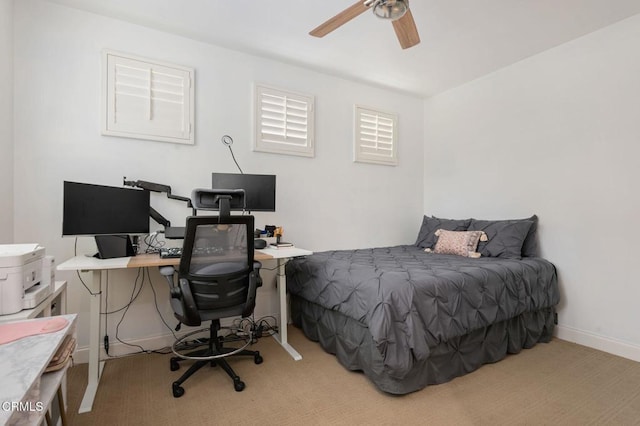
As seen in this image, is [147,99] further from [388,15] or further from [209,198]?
[388,15]

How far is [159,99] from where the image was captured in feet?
8.70

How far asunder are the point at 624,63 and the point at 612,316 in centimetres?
209

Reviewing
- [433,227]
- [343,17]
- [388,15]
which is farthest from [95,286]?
[433,227]

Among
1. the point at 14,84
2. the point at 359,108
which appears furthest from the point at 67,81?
the point at 359,108

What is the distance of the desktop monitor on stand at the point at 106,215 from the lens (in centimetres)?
204

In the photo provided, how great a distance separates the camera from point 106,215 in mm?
2203

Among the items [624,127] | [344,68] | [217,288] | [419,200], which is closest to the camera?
[217,288]

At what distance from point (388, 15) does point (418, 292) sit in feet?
5.57

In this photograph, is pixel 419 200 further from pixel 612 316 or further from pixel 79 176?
pixel 79 176

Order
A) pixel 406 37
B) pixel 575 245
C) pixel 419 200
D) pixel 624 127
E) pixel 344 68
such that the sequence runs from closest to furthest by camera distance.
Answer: pixel 406 37 < pixel 624 127 < pixel 575 245 < pixel 344 68 < pixel 419 200

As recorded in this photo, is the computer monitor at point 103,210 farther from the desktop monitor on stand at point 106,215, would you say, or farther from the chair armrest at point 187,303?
the chair armrest at point 187,303

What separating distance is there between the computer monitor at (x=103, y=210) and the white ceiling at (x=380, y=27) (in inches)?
55.5

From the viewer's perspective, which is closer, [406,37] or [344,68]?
[406,37]

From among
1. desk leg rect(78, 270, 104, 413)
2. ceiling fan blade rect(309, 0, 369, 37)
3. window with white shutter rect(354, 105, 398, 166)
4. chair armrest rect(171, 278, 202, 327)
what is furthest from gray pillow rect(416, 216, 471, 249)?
desk leg rect(78, 270, 104, 413)
